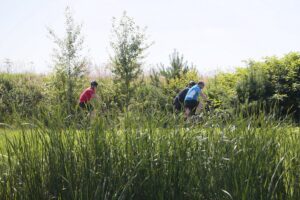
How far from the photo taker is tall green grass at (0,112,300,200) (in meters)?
3.54

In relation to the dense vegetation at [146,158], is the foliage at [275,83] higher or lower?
higher

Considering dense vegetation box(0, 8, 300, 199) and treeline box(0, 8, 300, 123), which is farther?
treeline box(0, 8, 300, 123)

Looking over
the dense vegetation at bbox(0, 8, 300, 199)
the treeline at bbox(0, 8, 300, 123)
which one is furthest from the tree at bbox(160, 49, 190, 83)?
the dense vegetation at bbox(0, 8, 300, 199)

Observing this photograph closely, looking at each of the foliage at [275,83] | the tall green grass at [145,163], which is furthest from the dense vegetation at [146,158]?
the foliage at [275,83]

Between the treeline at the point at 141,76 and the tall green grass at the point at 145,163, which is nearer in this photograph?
the tall green grass at the point at 145,163

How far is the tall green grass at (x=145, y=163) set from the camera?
3.54 m

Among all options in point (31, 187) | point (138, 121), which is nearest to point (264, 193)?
point (138, 121)

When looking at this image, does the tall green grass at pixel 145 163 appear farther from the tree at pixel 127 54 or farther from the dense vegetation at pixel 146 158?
the tree at pixel 127 54

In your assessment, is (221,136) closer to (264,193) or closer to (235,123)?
(235,123)

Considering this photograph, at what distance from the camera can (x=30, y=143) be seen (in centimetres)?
381

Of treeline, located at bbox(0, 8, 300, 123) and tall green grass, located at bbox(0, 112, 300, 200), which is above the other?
treeline, located at bbox(0, 8, 300, 123)

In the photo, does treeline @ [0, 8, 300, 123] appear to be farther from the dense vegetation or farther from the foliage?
→ the dense vegetation

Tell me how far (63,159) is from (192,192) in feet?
3.28

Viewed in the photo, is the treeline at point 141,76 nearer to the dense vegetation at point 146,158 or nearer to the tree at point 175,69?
the tree at point 175,69
